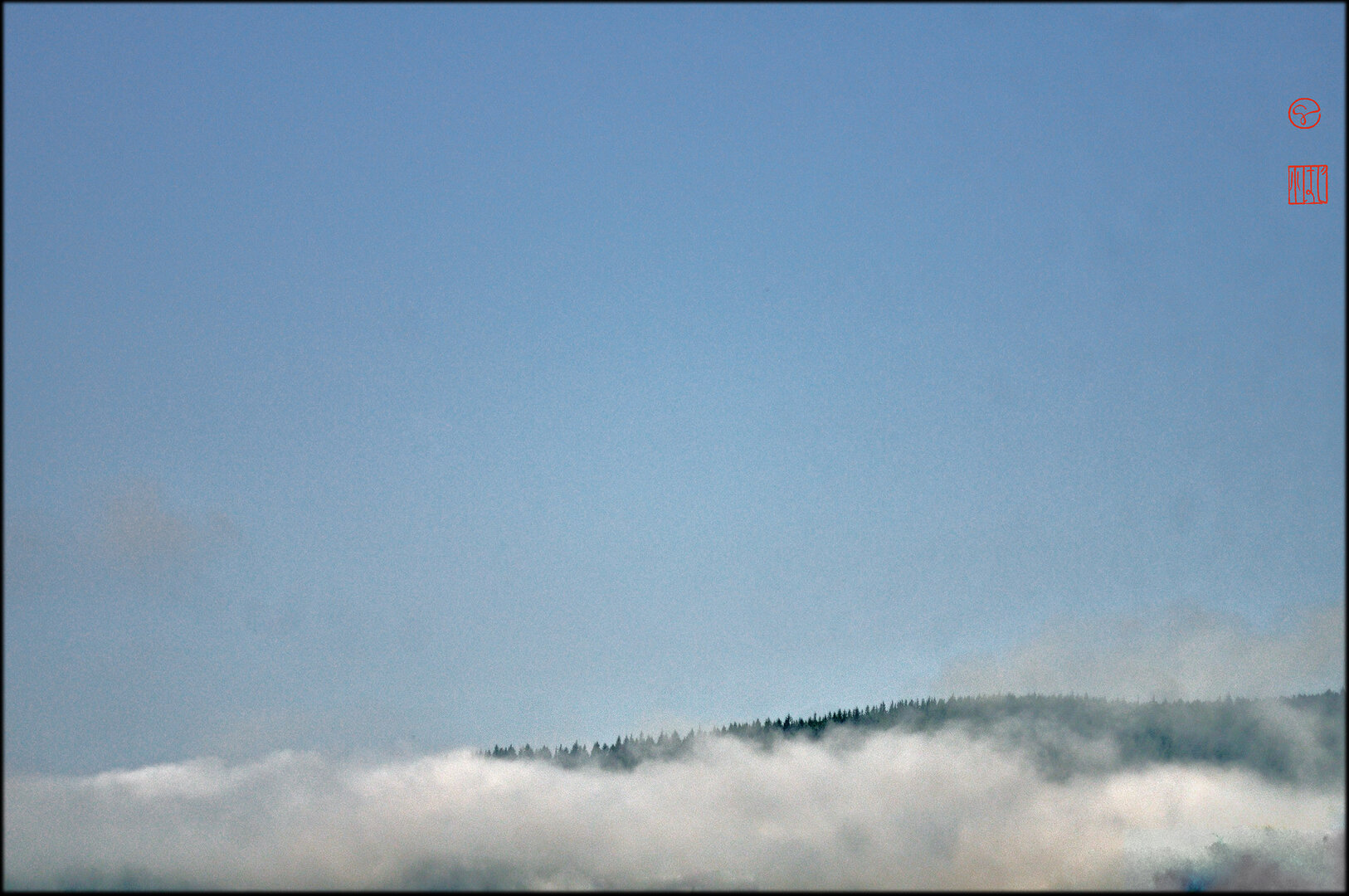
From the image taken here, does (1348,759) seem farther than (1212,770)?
No

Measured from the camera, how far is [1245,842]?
6132 inches

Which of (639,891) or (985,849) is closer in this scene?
(985,849)

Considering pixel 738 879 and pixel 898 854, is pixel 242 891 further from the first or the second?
pixel 898 854

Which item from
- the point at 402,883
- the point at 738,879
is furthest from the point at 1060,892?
the point at 402,883

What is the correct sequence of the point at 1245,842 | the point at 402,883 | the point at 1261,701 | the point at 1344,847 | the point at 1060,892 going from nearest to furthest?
the point at 1344,847 < the point at 1060,892 < the point at 1245,842 < the point at 1261,701 < the point at 402,883

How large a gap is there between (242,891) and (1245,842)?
11880 centimetres

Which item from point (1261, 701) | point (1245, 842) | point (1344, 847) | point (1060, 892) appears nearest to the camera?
point (1344, 847)

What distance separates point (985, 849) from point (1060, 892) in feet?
108

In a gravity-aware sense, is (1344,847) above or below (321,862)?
above

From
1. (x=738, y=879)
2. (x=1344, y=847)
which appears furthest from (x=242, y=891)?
(x=1344, y=847)

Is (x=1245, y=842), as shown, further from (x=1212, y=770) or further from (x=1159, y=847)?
(x=1212, y=770)

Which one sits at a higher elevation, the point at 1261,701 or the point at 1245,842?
the point at 1261,701

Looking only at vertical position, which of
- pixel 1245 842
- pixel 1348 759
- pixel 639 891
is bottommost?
pixel 639 891

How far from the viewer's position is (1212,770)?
619 ft
